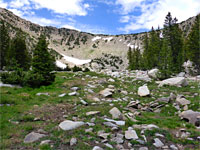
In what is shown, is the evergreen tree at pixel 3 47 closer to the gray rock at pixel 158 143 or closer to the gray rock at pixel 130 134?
the gray rock at pixel 130 134

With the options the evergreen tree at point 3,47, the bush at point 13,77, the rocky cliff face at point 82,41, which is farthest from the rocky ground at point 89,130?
the rocky cliff face at point 82,41

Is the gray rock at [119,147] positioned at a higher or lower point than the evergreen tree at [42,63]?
lower

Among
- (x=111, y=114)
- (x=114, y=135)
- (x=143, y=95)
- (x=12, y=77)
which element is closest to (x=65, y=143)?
(x=114, y=135)

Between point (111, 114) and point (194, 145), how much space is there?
4.20 meters

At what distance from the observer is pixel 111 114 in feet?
26.5

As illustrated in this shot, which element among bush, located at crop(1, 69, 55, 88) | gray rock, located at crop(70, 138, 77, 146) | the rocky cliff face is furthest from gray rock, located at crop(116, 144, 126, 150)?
the rocky cliff face

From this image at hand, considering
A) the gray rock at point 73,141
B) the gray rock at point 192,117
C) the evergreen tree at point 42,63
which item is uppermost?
the evergreen tree at point 42,63

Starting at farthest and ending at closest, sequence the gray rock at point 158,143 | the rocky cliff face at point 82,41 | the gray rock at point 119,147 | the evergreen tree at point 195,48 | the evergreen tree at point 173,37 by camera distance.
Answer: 1. the rocky cliff face at point 82,41
2. the evergreen tree at point 173,37
3. the evergreen tree at point 195,48
4. the gray rock at point 158,143
5. the gray rock at point 119,147

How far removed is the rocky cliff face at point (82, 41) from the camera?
13425 cm

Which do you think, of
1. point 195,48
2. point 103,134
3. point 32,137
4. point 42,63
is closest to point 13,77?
point 42,63

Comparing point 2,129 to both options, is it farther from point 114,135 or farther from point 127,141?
point 127,141

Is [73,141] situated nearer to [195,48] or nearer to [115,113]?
[115,113]

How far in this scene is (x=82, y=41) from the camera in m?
164

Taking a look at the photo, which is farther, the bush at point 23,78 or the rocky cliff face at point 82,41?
the rocky cliff face at point 82,41
